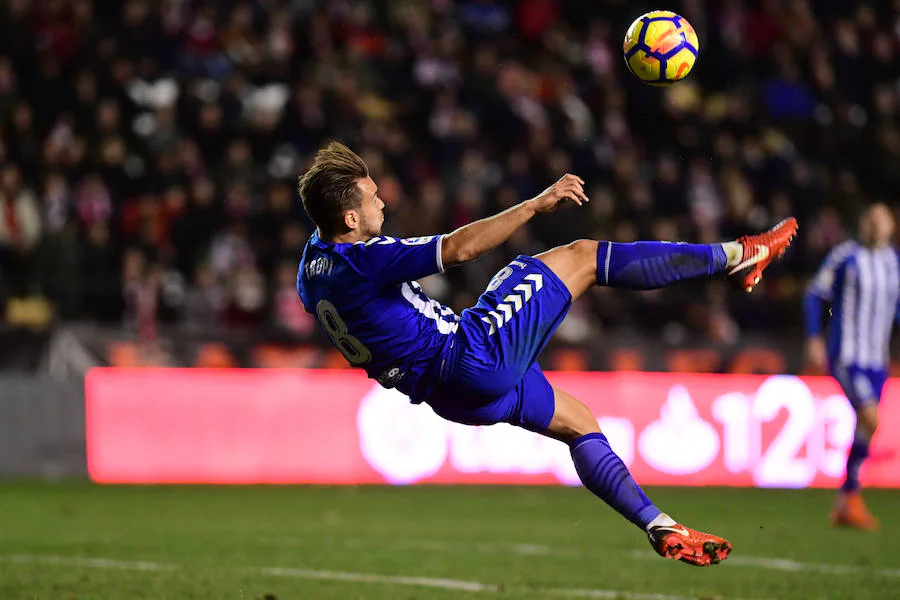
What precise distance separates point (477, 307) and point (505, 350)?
0.30 metres

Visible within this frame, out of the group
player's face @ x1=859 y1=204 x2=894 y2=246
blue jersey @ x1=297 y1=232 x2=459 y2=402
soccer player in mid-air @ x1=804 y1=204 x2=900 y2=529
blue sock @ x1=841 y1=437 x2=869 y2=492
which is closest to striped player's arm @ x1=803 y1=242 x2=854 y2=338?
soccer player in mid-air @ x1=804 y1=204 x2=900 y2=529

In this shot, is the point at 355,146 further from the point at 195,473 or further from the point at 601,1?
the point at 601,1

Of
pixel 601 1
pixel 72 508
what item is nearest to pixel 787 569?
pixel 72 508

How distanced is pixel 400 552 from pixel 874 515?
15.6ft

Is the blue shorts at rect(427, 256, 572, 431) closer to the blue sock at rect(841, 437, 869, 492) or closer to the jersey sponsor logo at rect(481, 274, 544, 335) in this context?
the jersey sponsor logo at rect(481, 274, 544, 335)

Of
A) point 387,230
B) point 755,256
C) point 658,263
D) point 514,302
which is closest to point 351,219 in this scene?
point 514,302

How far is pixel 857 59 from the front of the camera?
64.4 ft

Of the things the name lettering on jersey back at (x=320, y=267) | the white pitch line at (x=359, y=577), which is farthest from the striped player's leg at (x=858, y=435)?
the name lettering on jersey back at (x=320, y=267)

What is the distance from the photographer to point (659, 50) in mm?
6738

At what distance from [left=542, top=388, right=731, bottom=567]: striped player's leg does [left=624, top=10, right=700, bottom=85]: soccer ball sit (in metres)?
1.63

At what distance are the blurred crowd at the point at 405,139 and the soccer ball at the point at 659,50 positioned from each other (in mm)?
7496

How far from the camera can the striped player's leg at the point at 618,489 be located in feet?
19.2

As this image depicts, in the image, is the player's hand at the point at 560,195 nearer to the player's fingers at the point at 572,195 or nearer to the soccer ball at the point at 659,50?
the player's fingers at the point at 572,195

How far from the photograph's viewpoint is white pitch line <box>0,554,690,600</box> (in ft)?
22.4
